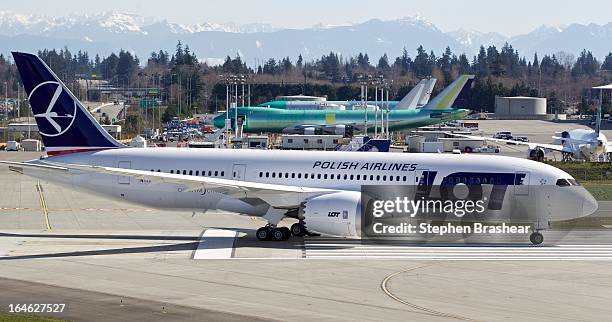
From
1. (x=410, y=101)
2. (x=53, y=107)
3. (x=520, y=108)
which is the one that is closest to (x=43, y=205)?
(x=53, y=107)

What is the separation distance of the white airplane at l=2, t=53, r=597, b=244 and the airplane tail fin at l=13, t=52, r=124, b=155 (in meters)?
0.04

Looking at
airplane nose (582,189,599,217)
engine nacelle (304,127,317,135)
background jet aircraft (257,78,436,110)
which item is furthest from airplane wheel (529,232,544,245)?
background jet aircraft (257,78,436,110)

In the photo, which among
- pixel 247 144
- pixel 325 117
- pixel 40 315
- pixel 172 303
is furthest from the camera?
pixel 325 117

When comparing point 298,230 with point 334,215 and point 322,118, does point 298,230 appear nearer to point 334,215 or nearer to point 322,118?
point 334,215

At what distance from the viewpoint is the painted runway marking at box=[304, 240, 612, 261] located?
125 feet

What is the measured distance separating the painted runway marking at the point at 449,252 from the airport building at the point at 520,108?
15198 centimetres

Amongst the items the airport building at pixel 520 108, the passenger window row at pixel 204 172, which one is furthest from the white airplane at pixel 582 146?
the airport building at pixel 520 108

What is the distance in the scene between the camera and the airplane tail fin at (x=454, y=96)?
12781 cm

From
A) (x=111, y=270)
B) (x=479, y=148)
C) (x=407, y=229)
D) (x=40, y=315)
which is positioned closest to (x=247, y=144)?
(x=479, y=148)

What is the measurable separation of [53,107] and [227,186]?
959 centimetres

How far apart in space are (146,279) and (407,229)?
48.2ft

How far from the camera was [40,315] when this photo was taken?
2683 centimetres

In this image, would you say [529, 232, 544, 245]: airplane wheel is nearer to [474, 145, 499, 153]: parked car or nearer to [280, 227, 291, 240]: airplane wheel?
[280, 227, 291, 240]: airplane wheel

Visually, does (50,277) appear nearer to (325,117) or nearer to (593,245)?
(593,245)
